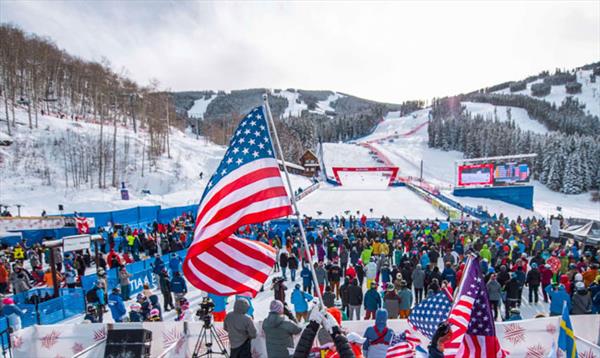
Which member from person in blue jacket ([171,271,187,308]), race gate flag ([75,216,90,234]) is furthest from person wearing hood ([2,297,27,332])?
race gate flag ([75,216,90,234])

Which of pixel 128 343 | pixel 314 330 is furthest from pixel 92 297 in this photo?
pixel 314 330

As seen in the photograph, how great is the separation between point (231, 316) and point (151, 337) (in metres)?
2.39

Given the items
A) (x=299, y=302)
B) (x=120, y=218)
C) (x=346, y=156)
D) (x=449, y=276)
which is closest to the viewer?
(x=299, y=302)

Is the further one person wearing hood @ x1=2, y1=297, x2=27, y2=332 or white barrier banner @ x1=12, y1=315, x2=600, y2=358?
person wearing hood @ x1=2, y1=297, x2=27, y2=332

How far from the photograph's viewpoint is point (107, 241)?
1873 centimetres

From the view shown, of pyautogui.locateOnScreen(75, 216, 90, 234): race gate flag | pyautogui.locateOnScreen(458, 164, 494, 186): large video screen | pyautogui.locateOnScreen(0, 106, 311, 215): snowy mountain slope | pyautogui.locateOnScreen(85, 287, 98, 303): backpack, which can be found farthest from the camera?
pyautogui.locateOnScreen(458, 164, 494, 186): large video screen

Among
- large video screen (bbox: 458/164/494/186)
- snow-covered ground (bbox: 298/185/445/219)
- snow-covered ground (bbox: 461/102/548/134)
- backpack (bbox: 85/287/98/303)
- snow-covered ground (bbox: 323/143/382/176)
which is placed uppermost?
snow-covered ground (bbox: 461/102/548/134)

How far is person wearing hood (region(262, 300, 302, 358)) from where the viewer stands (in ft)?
15.1

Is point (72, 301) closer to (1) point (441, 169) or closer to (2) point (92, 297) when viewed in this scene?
(2) point (92, 297)

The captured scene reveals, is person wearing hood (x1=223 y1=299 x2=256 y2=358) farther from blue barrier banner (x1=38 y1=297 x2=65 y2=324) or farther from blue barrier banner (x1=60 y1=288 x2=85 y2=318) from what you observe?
blue barrier banner (x1=60 y1=288 x2=85 y2=318)

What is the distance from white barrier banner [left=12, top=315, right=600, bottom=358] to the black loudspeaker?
0.58 ft

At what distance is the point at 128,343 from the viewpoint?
6.20 meters

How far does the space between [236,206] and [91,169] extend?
43.3 m

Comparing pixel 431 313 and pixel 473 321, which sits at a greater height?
pixel 473 321
